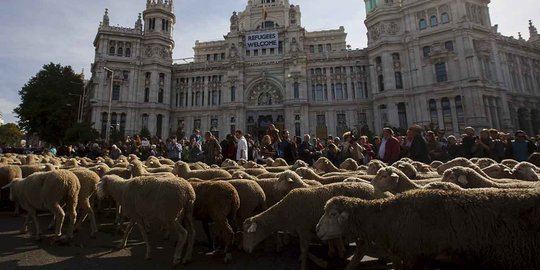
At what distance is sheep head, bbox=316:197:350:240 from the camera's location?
4527 millimetres

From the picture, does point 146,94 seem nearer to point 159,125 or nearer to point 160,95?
point 160,95

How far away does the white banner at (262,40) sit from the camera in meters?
59.2

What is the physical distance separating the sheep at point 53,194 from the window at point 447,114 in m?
50.1

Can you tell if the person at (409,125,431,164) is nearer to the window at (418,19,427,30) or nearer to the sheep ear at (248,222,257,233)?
the sheep ear at (248,222,257,233)

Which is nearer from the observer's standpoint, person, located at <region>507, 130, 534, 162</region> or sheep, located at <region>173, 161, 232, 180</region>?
sheep, located at <region>173, 161, 232, 180</region>

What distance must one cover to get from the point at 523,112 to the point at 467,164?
2246 inches

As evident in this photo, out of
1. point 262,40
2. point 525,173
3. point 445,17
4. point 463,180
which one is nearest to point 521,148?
point 525,173

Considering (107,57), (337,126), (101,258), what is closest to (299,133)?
(337,126)

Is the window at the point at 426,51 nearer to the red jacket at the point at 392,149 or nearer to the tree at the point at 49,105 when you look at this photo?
the red jacket at the point at 392,149

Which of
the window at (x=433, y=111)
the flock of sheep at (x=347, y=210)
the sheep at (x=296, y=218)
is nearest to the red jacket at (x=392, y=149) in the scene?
the flock of sheep at (x=347, y=210)

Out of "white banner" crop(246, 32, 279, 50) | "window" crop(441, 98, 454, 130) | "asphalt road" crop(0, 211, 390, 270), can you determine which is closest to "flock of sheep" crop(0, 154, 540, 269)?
"asphalt road" crop(0, 211, 390, 270)

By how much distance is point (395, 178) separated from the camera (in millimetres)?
6672

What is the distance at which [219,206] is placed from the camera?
21.4 ft

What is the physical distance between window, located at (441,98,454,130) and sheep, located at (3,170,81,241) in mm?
50146
